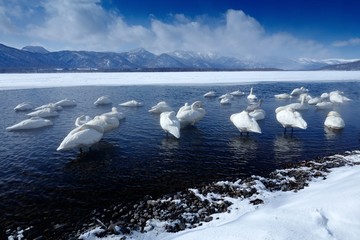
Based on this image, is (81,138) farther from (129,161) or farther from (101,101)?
(101,101)

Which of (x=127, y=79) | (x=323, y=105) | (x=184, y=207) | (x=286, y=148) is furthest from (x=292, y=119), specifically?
(x=127, y=79)

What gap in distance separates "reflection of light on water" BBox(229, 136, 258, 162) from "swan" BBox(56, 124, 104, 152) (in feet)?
26.9

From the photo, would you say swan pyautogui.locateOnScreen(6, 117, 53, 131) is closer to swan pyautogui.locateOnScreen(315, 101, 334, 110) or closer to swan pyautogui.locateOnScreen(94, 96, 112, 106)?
swan pyautogui.locateOnScreen(94, 96, 112, 106)

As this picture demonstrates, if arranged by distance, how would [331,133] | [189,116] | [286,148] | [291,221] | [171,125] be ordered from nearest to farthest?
[291,221], [286,148], [171,125], [331,133], [189,116]

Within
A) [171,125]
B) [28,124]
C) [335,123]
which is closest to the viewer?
[171,125]

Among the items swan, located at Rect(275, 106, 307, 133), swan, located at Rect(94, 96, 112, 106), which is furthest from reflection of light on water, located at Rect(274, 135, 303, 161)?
swan, located at Rect(94, 96, 112, 106)

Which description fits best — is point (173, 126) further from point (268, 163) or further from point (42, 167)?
point (42, 167)

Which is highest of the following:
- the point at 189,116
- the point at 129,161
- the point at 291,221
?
the point at 189,116

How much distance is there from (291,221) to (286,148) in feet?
34.8

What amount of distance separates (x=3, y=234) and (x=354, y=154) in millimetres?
17165

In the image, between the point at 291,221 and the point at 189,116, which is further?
the point at 189,116

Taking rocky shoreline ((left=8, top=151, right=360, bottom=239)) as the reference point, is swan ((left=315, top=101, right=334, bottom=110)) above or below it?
above

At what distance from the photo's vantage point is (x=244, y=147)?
1802 centimetres

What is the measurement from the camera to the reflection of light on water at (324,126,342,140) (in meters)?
20.2
